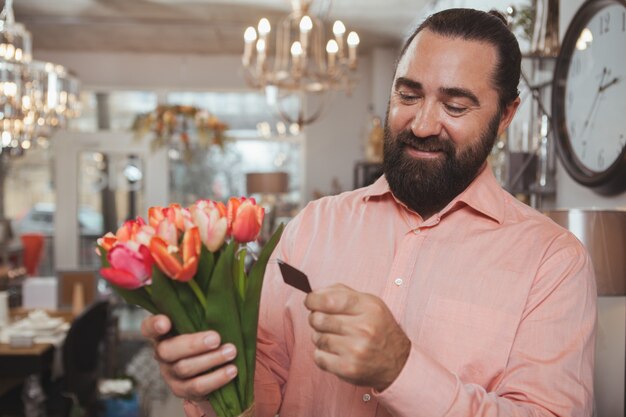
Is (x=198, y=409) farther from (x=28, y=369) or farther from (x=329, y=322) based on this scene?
(x=28, y=369)

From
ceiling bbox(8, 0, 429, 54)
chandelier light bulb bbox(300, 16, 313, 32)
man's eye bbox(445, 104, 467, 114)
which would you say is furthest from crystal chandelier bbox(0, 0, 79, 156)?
man's eye bbox(445, 104, 467, 114)

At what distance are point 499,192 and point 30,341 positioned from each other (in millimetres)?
3389

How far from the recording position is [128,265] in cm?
84

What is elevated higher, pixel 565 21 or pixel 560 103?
pixel 565 21

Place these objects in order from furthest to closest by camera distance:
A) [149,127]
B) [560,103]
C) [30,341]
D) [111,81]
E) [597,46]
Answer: [111,81] → [149,127] → [30,341] → [560,103] → [597,46]

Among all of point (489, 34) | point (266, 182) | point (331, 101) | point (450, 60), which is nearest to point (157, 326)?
point (450, 60)

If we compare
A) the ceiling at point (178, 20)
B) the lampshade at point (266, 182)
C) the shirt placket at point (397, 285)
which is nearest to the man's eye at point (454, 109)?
the shirt placket at point (397, 285)

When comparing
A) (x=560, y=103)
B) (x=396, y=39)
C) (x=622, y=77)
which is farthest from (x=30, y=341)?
(x=396, y=39)

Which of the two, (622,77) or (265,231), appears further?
(265,231)

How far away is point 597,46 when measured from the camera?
2461 mm

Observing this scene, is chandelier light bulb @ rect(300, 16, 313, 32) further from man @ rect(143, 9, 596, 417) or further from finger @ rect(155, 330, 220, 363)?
finger @ rect(155, 330, 220, 363)

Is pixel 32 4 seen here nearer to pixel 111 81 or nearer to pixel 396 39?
pixel 111 81

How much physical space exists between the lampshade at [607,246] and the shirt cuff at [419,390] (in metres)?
1.14

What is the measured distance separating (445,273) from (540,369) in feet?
0.79
